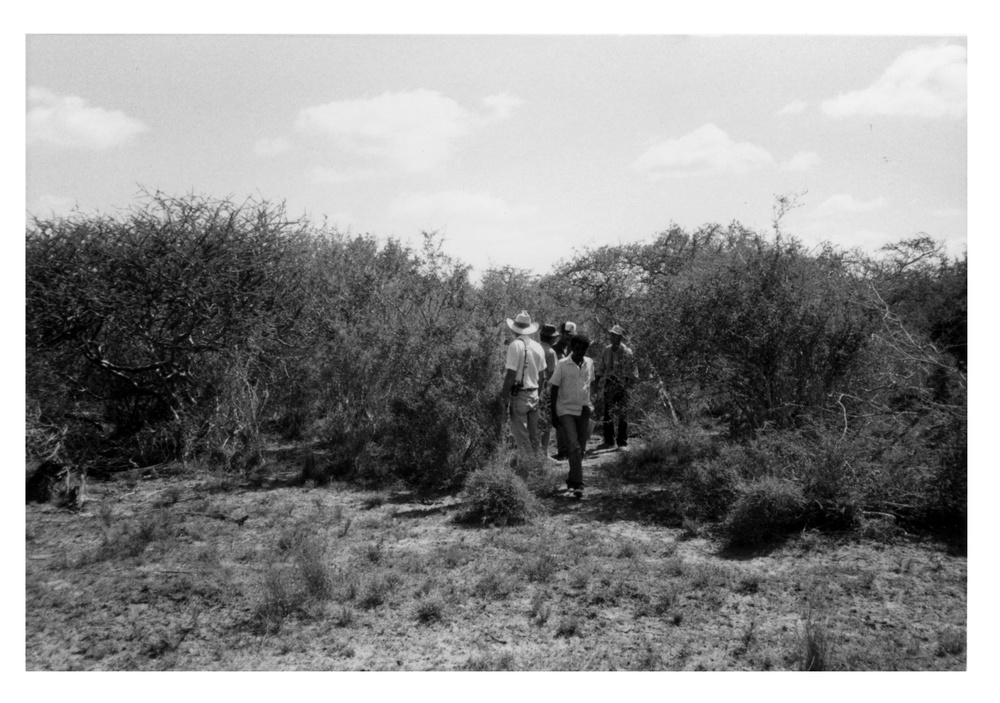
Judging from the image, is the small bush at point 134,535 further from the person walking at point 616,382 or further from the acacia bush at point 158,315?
the person walking at point 616,382

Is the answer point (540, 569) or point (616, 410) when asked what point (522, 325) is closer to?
point (616, 410)

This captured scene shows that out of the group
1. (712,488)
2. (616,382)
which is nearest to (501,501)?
(712,488)

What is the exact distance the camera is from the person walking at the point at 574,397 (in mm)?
7102

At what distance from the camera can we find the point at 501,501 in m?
6.40

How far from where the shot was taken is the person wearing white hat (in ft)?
24.7

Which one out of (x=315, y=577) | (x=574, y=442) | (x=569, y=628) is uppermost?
(x=574, y=442)

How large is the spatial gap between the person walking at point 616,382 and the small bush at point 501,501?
11.1 ft

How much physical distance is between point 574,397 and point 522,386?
740 millimetres

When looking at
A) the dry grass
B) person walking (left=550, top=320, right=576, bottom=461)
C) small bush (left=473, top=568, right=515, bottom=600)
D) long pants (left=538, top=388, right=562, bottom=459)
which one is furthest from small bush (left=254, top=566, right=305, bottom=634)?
long pants (left=538, top=388, right=562, bottom=459)

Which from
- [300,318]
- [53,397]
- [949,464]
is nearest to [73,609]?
[53,397]

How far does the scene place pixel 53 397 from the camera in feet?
25.4

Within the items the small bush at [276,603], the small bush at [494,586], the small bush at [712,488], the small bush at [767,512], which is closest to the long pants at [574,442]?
the small bush at [712,488]

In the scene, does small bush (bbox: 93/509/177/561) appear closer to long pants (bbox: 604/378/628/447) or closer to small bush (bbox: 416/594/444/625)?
small bush (bbox: 416/594/444/625)

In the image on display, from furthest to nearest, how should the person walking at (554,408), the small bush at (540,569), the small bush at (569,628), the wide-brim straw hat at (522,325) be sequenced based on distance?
the wide-brim straw hat at (522,325)
the person walking at (554,408)
the small bush at (540,569)
the small bush at (569,628)
